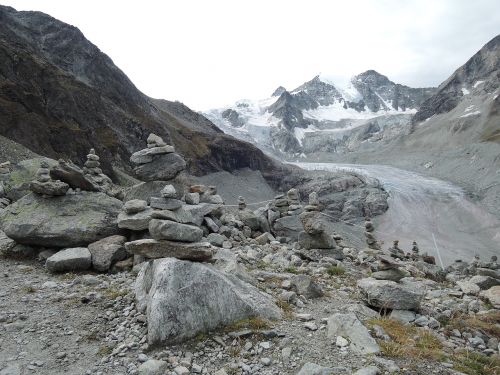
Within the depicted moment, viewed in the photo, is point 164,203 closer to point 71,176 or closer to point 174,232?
point 174,232

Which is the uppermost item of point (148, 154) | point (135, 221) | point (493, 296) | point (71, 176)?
point (148, 154)

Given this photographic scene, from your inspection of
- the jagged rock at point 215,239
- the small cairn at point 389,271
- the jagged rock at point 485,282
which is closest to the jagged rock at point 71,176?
the jagged rock at point 215,239

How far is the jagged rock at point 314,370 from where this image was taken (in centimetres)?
651

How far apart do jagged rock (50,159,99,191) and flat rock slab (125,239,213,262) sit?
6832mm

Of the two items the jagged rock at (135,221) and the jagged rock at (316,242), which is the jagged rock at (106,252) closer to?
the jagged rock at (135,221)

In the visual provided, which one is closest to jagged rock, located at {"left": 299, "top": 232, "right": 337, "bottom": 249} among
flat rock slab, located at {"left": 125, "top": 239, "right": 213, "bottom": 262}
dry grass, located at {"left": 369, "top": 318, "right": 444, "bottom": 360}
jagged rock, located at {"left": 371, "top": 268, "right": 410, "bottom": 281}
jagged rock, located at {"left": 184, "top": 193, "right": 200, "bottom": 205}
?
jagged rock, located at {"left": 184, "top": 193, "right": 200, "bottom": 205}

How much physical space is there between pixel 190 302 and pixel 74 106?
73.0m

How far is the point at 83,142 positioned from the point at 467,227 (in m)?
84.5

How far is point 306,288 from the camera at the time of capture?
35.8 feet

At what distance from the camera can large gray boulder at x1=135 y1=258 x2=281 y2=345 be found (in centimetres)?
767

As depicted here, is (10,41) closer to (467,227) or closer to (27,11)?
(27,11)

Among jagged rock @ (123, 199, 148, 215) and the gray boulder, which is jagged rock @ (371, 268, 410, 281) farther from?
the gray boulder

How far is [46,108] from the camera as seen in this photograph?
64750 mm

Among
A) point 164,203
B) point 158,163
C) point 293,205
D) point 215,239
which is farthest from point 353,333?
point 293,205
